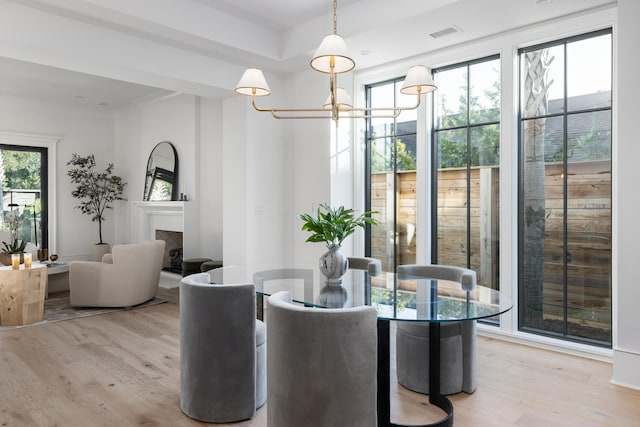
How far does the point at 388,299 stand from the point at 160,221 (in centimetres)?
543

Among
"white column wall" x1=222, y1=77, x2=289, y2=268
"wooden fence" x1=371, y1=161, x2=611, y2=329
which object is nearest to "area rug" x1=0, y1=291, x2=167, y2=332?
"white column wall" x1=222, y1=77, x2=289, y2=268

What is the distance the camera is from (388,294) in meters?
2.54

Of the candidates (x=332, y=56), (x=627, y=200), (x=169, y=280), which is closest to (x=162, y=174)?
(x=169, y=280)

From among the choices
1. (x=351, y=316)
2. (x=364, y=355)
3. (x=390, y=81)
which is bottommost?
(x=364, y=355)

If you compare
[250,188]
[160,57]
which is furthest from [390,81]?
[160,57]

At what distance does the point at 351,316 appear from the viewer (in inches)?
74.5

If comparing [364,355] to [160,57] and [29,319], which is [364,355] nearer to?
[160,57]

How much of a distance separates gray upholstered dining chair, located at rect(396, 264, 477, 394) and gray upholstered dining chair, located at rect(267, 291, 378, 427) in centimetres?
103

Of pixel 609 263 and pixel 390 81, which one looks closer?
pixel 609 263

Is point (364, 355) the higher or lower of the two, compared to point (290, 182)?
lower

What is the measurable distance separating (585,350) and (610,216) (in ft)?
3.48

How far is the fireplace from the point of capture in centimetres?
703

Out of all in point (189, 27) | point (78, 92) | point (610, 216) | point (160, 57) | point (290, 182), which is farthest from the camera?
point (78, 92)

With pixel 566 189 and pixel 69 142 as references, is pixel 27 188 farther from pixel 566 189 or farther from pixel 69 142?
pixel 566 189
